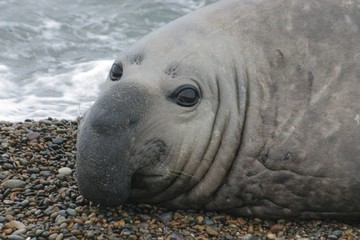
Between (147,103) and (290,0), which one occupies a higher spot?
(290,0)

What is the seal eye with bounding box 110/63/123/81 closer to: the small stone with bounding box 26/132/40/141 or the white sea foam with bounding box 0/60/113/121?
the small stone with bounding box 26/132/40/141

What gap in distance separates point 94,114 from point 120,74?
493mm

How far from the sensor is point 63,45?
1170 cm

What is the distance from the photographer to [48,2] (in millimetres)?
14258

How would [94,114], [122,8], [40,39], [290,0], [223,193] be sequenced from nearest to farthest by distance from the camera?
[94,114] → [223,193] → [290,0] → [40,39] → [122,8]

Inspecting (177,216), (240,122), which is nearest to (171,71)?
(240,122)

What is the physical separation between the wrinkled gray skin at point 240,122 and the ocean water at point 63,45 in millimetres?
3327

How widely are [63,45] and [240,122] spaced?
7.33m

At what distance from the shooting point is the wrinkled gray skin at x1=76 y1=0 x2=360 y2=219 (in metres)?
4.68

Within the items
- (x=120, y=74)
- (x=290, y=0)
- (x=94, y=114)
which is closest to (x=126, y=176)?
(x=94, y=114)

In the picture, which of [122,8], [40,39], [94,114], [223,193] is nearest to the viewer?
[94,114]

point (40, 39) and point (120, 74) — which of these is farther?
point (40, 39)

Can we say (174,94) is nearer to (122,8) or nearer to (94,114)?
(94,114)

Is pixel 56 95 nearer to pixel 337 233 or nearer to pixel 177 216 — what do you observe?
pixel 177 216
